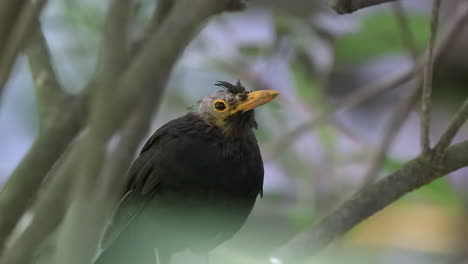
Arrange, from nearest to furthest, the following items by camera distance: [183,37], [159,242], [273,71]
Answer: [183,37] → [159,242] → [273,71]

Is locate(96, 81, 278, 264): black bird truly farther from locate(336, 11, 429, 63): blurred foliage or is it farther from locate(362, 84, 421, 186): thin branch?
locate(336, 11, 429, 63): blurred foliage

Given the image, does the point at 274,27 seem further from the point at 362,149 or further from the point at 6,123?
the point at 6,123

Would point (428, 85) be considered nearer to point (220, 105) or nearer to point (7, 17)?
point (220, 105)

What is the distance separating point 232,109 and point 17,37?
1241 millimetres

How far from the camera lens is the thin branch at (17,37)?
133 cm

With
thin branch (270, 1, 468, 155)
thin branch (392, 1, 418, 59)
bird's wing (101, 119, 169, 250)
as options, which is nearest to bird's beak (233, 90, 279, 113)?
bird's wing (101, 119, 169, 250)

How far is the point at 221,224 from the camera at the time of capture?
2.35m

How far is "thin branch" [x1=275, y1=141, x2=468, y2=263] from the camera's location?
2.07m

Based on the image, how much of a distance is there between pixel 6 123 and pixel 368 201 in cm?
228

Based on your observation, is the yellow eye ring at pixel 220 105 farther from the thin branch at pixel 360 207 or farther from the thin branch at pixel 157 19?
the thin branch at pixel 360 207

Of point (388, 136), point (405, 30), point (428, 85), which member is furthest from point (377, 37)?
point (428, 85)

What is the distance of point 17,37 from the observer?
53.2 inches

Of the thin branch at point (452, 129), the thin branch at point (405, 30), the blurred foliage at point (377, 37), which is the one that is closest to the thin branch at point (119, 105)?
the thin branch at point (452, 129)

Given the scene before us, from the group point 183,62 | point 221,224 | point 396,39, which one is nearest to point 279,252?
point 221,224
